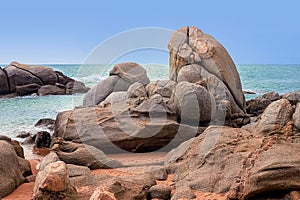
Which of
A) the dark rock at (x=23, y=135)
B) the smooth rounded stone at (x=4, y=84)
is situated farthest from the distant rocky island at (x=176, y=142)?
the smooth rounded stone at (x=4, y=84)

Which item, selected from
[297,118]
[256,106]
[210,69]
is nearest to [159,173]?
[297,118]

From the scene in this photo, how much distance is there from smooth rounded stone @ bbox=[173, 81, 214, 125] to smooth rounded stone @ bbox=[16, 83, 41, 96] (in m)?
22.0

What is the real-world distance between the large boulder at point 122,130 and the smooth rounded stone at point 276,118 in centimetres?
361

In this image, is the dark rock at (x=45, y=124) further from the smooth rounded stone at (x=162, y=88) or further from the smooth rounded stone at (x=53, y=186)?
the smooth rounded stone at (x=53, y=186)

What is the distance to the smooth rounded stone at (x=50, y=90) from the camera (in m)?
30.7

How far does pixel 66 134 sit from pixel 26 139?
2.98 meters

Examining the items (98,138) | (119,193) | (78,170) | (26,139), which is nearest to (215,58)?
(98,138)

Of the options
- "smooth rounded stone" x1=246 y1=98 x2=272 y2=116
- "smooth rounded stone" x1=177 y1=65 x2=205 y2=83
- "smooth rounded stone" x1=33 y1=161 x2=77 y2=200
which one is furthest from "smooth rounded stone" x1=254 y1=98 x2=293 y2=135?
"smooth rounded stone" x1=246 y1=98 x2=272 y2=116

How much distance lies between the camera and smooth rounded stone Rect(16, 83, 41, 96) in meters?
30.2

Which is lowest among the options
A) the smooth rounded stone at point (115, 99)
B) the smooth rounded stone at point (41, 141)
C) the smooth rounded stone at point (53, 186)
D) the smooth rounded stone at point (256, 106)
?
the smooth rounded stone at point (256, 106)

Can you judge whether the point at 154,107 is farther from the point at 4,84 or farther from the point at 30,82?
the point at 30,82

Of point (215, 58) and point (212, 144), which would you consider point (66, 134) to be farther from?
point (215, 58)

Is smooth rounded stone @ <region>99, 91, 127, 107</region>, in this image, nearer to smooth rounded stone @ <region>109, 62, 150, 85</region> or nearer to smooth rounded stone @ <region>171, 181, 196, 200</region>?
smooth rounded stone @ <region>109, 62, 150, 85</region>

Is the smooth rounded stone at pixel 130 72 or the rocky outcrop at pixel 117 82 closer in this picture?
Result: the rocky outcrop at pixel 117 82
